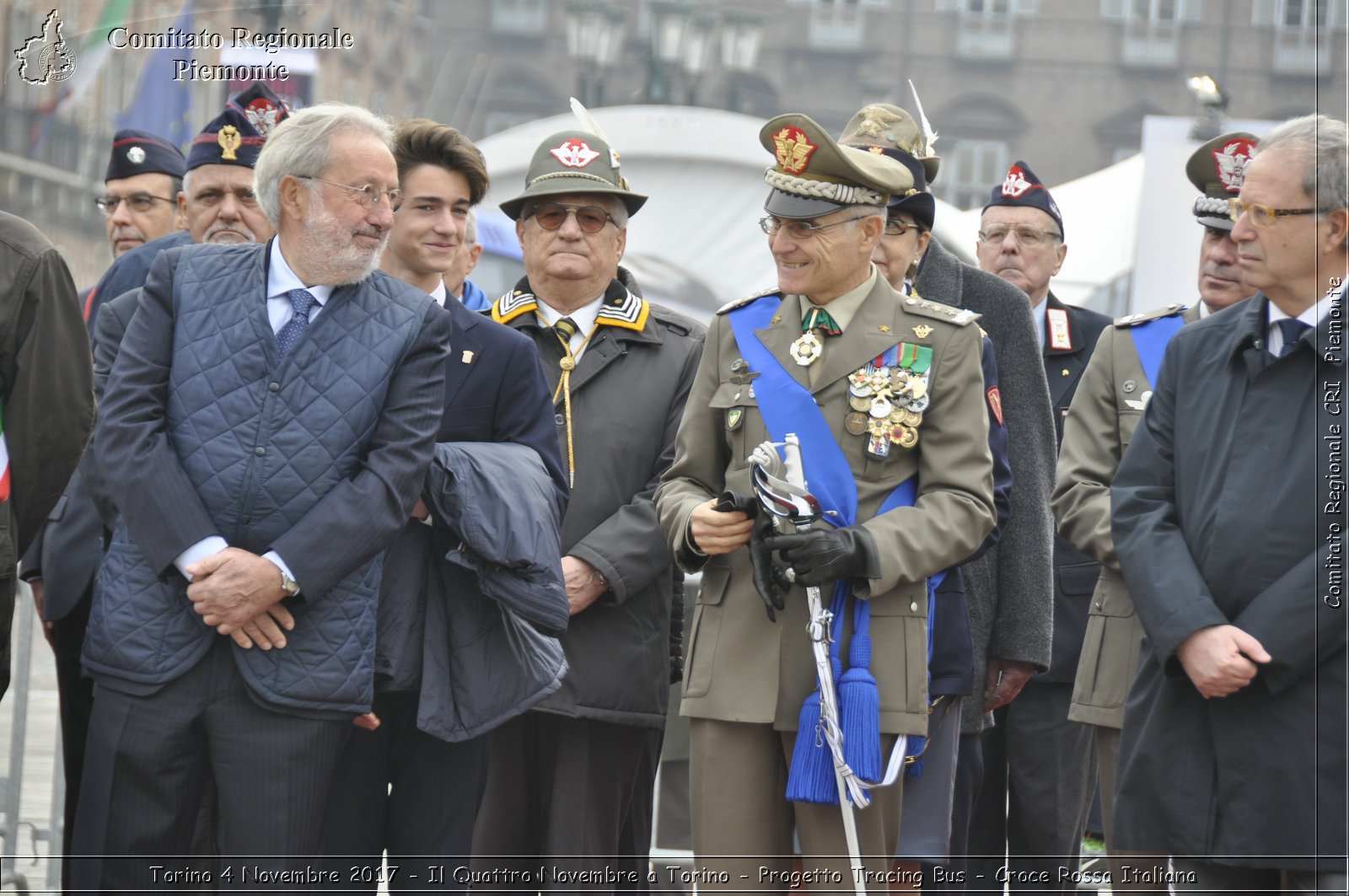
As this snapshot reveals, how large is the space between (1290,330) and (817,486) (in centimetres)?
122

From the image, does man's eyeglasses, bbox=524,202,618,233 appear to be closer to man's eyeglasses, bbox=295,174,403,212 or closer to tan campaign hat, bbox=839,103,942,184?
tan campaign hat, bbox=839,103,942,184

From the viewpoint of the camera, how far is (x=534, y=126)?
30.1 metres

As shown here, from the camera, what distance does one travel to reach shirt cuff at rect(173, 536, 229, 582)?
412cm

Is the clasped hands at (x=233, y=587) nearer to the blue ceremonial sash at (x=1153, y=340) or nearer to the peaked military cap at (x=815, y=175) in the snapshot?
the peaked military cap at (x=815, y=175)

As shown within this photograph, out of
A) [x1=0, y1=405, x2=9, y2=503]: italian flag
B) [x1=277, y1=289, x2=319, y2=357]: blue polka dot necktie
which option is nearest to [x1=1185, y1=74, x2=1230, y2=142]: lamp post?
[x1=277, y1=289, x2=319, y2=357]: blue polka dot necktie

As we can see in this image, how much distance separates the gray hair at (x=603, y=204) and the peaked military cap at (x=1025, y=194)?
2086mm

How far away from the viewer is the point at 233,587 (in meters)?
4.09

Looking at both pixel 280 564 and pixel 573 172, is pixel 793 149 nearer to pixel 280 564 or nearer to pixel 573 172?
pixel 573 172

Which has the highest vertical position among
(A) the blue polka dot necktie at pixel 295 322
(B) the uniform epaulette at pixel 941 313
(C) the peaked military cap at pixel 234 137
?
(C) the peaked military cap at pixel 234 137

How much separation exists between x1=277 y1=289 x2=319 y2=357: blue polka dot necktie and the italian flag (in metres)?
0.98

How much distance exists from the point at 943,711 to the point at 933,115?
177 ft


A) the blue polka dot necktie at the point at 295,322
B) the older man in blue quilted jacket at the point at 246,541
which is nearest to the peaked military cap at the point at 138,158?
the older man in blue quilted jacket at the point at 246,541

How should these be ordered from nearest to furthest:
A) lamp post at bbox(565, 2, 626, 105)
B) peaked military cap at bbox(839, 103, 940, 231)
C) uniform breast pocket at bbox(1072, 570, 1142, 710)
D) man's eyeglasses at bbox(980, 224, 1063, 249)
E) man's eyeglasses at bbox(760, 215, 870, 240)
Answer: man's eyeglasses at bbox(760, 215, 870, 240) < uniform breast pocket at bbox(1072, 570, 1142, 710) < peaked military cap at bbox(839, 103, 940, 231) < man's eyeglasses at bbox(980, 224, 1063, 249) < lamp post at bbox(565, 2, 626, 105)

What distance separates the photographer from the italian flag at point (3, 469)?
4.74 m
